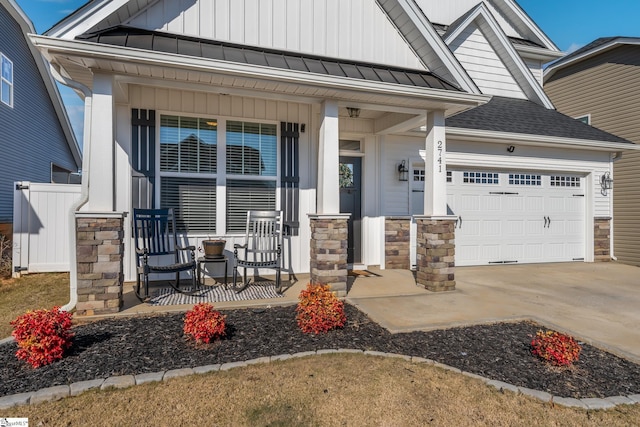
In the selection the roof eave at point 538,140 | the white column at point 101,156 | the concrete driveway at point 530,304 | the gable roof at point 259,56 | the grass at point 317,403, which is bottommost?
the grass at point 317,403

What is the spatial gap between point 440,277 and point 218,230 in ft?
11.3

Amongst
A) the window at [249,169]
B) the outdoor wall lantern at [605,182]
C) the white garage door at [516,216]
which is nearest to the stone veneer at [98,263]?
the window at [249,169]

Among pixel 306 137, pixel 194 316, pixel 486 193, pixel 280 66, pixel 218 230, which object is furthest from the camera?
pixel 486 193

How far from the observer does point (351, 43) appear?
17.4 ft

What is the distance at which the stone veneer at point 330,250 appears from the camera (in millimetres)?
4699

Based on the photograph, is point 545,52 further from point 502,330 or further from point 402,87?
point 502,330

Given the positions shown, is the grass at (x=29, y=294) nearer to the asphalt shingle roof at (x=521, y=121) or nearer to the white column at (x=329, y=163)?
the white column at (x=329, y=163)

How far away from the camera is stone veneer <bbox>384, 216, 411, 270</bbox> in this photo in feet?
22.3

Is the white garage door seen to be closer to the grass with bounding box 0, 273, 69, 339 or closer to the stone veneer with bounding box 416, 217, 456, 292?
the stone veneer with bounding box 416, 217, 456, 292

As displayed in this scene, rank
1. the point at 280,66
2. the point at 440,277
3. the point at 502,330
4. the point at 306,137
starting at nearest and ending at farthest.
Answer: the point at 502,330 → the point at 280,66 → the point at 440,277 → the point at 306,137

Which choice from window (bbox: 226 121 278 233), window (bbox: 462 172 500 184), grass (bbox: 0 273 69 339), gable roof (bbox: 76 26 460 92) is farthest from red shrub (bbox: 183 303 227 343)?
window (bbox: 462 172 500 184)

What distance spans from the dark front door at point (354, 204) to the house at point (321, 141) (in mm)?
27

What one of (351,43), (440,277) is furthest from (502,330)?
(351,43)

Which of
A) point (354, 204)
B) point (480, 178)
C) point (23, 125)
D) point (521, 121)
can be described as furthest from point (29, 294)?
point (521, 121)
